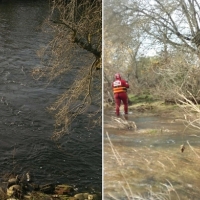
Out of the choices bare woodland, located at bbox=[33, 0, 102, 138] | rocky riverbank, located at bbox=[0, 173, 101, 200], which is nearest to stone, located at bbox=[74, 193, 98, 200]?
rocky riverbank, located at bbox=[0, 173, 101, 200]

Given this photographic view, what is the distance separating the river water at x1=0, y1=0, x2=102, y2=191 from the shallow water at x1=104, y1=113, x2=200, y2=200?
2.45 m

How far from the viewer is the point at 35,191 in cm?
353

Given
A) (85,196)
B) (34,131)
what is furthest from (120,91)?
(34,131)

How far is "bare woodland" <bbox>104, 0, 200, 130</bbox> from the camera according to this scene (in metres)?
1.29

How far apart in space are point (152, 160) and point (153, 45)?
396 millimetres

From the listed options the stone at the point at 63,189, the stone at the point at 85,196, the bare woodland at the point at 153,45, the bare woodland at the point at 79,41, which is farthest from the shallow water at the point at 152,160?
the stone at the point at 63,189

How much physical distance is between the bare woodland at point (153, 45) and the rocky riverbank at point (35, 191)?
7.71ft

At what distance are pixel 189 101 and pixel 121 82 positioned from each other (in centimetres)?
25

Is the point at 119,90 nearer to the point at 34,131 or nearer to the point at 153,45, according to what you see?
the point at 153,45

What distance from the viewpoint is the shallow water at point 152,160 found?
1231mm

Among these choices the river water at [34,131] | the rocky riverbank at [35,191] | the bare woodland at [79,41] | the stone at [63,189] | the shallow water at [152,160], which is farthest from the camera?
the river water at [34,131]

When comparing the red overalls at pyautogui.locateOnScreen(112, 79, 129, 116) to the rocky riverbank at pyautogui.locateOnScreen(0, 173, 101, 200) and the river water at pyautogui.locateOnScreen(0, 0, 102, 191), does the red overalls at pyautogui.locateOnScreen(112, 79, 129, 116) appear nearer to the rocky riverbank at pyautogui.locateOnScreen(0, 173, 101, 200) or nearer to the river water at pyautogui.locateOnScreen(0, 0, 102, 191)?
the rocky riverbank at pyautogui.locateOnScreen(0, 173, 101, 200)

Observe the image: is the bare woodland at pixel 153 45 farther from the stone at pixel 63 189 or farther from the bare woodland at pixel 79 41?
the stone at pixel 63 189

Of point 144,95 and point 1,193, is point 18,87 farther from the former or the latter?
point 144,95
